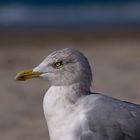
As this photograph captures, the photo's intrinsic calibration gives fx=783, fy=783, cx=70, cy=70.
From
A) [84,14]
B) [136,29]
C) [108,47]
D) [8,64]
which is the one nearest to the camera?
[8,64]

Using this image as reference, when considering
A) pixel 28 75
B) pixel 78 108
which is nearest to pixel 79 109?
pixel 78 108

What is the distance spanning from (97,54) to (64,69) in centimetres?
981

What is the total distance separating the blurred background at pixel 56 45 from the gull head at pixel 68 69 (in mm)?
2399

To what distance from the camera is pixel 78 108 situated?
6023 mm

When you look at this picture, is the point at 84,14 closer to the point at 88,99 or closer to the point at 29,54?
the point at 29,54

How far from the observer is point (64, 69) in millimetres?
6184

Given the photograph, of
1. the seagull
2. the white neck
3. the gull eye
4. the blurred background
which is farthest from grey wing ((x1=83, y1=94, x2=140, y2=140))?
the blurred background

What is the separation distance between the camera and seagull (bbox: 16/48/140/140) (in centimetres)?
589

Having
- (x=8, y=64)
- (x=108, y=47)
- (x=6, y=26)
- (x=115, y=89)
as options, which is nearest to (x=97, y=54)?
(x=108, y=47)

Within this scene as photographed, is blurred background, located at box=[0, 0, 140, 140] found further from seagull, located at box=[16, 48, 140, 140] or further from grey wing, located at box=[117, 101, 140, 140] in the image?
grey wing, located at box=[117, 101, 140, 140]

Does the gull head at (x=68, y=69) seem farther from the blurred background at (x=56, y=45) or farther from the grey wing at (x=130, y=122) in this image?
the blurred background at (x=56, y=45)

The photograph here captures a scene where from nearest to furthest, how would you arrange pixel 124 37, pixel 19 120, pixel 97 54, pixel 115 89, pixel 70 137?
pixel 70 137 → pixel 19 120 → pixel 115 89 → pixel 97 54 → pixel 124 37

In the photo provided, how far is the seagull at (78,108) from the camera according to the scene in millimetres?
5895

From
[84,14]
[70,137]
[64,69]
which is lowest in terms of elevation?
[84,14]
